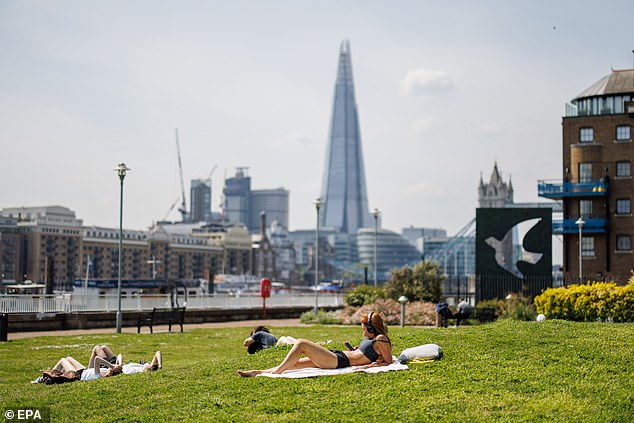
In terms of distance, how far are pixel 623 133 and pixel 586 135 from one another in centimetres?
258

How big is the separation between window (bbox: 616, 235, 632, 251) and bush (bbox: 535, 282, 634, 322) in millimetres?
36235

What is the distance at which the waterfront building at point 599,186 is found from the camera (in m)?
61.3

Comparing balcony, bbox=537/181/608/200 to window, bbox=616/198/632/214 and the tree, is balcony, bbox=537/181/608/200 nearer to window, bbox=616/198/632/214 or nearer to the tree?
window, bbox=616/198/632/214

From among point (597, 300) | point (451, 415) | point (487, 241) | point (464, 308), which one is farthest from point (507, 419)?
point (487, 241)

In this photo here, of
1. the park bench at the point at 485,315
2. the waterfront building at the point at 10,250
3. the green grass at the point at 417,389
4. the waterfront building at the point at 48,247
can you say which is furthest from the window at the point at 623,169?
the waterfront building at the point at 10,250

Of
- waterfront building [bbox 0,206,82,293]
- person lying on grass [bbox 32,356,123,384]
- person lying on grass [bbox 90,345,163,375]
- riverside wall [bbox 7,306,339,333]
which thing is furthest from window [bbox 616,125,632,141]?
waterfront building [bbox 0,206,82,293]

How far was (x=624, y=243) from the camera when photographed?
6125 cm

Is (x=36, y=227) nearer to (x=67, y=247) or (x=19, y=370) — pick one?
(x=67, y=247)

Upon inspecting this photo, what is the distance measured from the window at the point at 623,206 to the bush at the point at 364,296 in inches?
986

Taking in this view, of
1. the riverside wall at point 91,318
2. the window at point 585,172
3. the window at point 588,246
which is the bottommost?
the riverside wall at point 91,318

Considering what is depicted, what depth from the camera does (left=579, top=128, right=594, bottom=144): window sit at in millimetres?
63250

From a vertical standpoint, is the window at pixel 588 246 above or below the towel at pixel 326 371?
above

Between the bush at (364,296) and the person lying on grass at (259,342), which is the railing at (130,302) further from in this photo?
the person lying on grass at (259,342)

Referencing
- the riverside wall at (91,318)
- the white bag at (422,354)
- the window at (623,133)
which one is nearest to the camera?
the white bag at (422,354)
